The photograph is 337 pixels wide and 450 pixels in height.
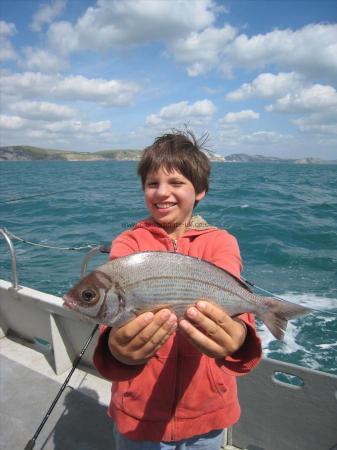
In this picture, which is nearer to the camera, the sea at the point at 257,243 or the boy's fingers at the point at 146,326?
the boy's fingers at the point at 146,326

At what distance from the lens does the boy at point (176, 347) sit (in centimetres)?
189

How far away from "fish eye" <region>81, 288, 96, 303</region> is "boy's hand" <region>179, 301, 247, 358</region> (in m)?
0.55

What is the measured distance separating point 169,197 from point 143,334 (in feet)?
3.45

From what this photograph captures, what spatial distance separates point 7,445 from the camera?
3.64m

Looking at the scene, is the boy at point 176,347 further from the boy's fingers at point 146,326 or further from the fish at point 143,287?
the fish at point 143,287

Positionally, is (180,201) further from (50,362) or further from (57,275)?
(57,275)

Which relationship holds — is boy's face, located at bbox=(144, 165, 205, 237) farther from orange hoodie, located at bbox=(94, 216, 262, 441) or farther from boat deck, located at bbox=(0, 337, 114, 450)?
boat deck, located at bbox=(0, 337, 114, 450)

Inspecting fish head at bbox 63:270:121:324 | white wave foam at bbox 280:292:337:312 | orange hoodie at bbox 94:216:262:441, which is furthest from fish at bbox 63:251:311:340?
white wave foam at bbox 280:292:337:312

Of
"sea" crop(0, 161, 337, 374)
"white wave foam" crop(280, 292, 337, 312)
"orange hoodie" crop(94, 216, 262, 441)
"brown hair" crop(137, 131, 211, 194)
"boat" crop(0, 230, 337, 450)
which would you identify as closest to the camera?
"orange hoodie" crop(94, 216, 262, 441)

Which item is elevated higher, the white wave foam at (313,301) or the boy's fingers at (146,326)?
the boy's fingers at (146,326)

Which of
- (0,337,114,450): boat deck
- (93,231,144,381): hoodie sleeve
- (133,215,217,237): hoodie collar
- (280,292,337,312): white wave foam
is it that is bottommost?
(280,292,337,312): white wave foam

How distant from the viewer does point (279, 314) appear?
2.17 meters

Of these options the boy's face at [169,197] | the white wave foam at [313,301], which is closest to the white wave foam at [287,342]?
the white wave foam at [313,301]

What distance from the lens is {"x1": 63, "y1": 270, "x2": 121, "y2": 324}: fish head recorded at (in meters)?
2.00
